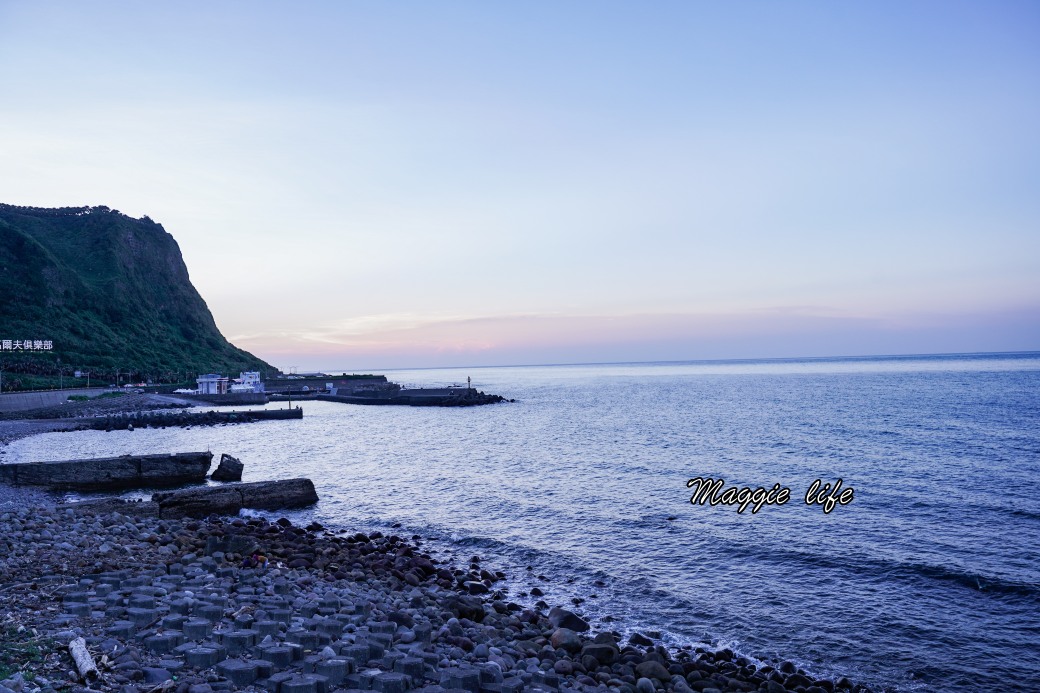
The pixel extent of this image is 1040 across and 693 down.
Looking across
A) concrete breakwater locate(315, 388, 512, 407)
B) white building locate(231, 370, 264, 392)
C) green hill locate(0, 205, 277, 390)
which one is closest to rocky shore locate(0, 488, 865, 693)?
green hill locate(0, 205, 277, 390)

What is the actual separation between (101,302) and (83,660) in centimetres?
11907

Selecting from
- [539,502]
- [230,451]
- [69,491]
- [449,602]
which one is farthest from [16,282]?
[449,602]

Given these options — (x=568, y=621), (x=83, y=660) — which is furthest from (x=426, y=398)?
(x=83, y=660)

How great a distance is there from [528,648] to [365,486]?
18278mm

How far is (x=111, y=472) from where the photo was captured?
2345 cm

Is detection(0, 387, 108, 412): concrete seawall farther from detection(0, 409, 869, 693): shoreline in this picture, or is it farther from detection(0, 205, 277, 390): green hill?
detection(0, 409, 869, 693): shoreline

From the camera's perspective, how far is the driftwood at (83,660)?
5891 mm

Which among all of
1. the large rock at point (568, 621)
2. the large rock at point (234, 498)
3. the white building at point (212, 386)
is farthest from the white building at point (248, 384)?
the large rock at point (568, 621)

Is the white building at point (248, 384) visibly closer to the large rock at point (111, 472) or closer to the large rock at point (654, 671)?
the large rock at point (111, 472)

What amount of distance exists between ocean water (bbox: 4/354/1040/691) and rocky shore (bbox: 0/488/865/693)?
1.64m

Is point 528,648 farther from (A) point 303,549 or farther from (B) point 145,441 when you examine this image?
(B) point 145,441

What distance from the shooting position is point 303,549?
50.5ft

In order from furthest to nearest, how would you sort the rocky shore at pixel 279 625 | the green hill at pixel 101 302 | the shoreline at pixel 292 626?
the green hill at pixel 101 302 → the shoreline at pixel 292 626 → the rocky shore at pixel 279 625

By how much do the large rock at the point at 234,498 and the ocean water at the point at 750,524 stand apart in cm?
99
